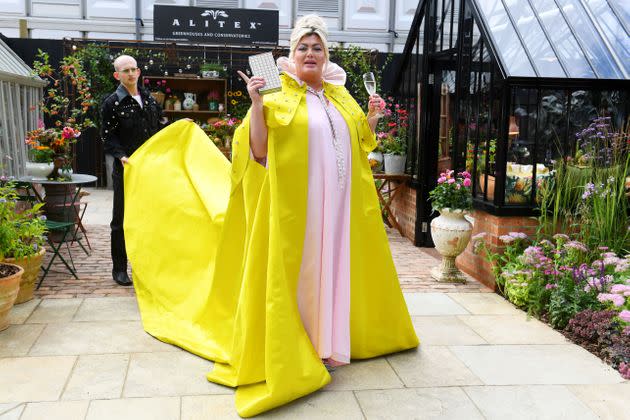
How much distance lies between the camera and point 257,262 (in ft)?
10.5

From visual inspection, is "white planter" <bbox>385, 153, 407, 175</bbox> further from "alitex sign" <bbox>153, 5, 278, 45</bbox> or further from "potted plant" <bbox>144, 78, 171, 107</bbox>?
"potted plant" <bbox>144, 78, 171, 107</bbox>

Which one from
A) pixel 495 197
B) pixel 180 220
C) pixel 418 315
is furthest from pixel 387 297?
pixel 495 197

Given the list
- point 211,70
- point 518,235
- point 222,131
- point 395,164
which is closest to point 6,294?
point 518,235

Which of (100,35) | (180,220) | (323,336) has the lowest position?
(323,336)

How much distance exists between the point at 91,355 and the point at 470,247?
3533 mm

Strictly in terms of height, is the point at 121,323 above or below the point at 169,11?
below

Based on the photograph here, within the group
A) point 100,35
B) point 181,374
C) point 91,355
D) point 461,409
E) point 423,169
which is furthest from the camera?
point 100,35

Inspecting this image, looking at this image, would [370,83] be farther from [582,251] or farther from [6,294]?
[6,294]

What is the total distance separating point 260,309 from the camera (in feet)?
10.5

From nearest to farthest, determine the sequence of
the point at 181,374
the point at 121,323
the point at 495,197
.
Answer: the point at 181,374, the point at 121,323, the point at 495,197

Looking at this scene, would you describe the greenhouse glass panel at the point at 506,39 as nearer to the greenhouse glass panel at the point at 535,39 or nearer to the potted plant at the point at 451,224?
the greenhouse glass panel at the point at 535,39

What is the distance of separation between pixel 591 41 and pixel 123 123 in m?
4.09

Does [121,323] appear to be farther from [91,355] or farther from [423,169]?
[423,169]

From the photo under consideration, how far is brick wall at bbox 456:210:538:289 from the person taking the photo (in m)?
5.29
